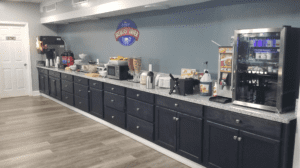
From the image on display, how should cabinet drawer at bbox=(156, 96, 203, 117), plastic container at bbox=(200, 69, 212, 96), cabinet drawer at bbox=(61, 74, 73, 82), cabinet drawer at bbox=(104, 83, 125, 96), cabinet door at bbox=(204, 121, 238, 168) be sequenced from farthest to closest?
cabinet drawer at bbox=(61, 74, 73, 82) → cabinet drawer at bbox=(104, 83, 125, 96) → plastic container at bbox=(200, 69, 212, 96) → cabinet drawer at bbox=(156, 96, 203, 117) → cabinet door at bbox=(204, 121, 238, 168)

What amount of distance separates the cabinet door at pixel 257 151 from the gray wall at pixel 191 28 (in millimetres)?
1150

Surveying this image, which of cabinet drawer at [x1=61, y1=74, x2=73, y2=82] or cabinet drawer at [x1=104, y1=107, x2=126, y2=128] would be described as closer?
cabinet drawer at [x1=104, y1=107, x2=126, y2=128]

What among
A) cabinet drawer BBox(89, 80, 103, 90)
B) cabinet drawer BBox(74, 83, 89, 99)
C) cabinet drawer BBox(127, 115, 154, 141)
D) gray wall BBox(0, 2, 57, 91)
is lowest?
cabinet drawer BBox(127, 115, 154, 141)

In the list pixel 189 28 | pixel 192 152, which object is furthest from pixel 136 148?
pixel 189 28

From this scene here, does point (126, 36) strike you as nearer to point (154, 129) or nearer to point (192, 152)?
point (154, 129)

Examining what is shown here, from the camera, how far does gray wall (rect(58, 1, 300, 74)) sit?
271 centimetres

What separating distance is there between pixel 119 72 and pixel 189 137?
1.84 m

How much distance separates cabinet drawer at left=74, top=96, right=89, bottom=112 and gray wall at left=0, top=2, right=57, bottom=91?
A: 267 centimetres

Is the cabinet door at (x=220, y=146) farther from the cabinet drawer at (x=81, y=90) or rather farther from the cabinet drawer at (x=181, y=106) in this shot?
the cabinet drawer at (x=81, y=90)

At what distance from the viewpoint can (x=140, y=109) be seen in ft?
11.8

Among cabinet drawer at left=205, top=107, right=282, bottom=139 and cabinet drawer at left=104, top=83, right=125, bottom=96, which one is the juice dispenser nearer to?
cabinet drawer at left=205, top=107, right=282, bottom=139

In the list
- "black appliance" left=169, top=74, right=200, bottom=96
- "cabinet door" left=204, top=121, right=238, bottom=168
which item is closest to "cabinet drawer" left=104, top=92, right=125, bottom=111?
"black appliance" left=169, top=74, right=200, bottom=96

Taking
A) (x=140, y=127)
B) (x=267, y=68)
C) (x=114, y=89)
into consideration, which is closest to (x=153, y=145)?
(x=140, y=127)

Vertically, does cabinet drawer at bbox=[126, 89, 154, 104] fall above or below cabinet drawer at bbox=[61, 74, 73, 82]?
below
